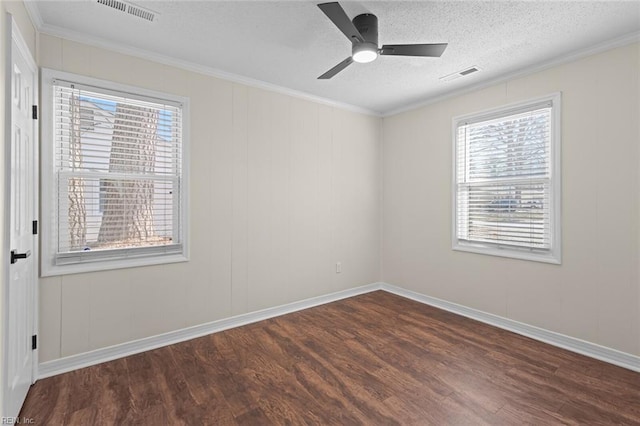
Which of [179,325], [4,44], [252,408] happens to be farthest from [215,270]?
[4,44]

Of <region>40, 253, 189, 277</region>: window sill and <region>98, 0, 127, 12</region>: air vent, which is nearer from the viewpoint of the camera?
<region>98, 0, 127, 12</region>: air vent

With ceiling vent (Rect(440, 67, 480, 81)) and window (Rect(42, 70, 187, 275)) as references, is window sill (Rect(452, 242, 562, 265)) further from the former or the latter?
window (Rect(42, 70, 187, 275))

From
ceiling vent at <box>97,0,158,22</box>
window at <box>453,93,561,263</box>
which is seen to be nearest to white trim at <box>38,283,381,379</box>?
window at <box>453,93,561,263</box>

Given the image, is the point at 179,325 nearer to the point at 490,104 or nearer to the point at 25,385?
the point at 25,385

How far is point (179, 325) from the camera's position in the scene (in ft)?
9.89

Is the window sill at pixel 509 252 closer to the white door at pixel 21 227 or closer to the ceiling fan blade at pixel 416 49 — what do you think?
the ceiling fan blade at pixel 416 49

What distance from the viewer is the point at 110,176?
2.67 metres

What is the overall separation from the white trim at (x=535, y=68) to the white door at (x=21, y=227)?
3952mm

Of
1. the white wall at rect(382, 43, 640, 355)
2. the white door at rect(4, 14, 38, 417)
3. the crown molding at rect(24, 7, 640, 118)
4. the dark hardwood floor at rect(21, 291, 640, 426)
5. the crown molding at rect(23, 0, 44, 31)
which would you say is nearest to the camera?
the white door at rect(4, 14, 38, 417)

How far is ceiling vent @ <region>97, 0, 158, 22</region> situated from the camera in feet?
6.99

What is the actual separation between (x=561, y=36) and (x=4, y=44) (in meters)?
3.80

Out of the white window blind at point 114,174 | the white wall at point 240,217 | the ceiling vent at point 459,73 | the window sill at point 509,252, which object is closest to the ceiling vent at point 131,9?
the white wall at point 240,217

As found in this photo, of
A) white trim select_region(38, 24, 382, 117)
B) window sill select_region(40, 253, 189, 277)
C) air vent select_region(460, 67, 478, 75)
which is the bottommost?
window sill select_region(40, 253, 189, 277)

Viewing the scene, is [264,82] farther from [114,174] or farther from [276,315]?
[276,315]
